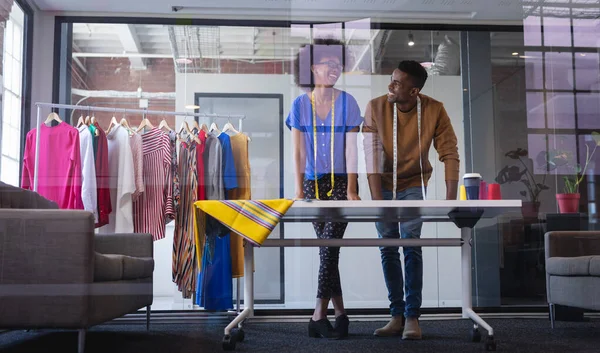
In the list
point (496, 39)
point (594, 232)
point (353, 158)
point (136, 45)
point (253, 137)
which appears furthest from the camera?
point (253, 137)

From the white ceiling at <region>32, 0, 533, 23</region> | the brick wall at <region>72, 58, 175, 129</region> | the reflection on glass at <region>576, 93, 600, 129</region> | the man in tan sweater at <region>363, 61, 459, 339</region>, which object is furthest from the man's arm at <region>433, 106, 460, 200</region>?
the brick wall at <region>72, 58, 175, 129</region>

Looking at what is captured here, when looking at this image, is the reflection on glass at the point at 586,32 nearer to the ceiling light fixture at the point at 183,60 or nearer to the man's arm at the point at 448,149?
the man's arm at the point at 448,149

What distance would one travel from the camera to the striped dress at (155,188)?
7.57ft

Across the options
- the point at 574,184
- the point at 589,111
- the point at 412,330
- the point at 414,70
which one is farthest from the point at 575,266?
the point at 414,70

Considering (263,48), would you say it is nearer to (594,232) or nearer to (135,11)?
(135,11)

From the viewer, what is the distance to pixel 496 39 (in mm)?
2273

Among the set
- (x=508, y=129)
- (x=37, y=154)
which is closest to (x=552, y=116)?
(x=508, y=129)

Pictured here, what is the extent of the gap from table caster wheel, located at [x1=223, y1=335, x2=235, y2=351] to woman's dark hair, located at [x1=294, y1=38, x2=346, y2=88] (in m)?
0.89

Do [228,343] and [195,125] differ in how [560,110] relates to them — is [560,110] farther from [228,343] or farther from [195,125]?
[195,125]

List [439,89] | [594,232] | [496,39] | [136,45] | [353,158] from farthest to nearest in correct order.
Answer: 1. [439,89]
2. [136,45]
3. [496,39]
4. [353,158]
5. [594,232]

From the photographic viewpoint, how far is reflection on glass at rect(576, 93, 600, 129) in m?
1.91

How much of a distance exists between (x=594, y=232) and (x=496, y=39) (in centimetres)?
74

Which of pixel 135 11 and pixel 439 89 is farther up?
pixel 135 11

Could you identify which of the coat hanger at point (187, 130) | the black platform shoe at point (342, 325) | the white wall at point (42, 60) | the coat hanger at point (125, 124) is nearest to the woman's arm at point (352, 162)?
the black platform shoe at point (342, 325)
